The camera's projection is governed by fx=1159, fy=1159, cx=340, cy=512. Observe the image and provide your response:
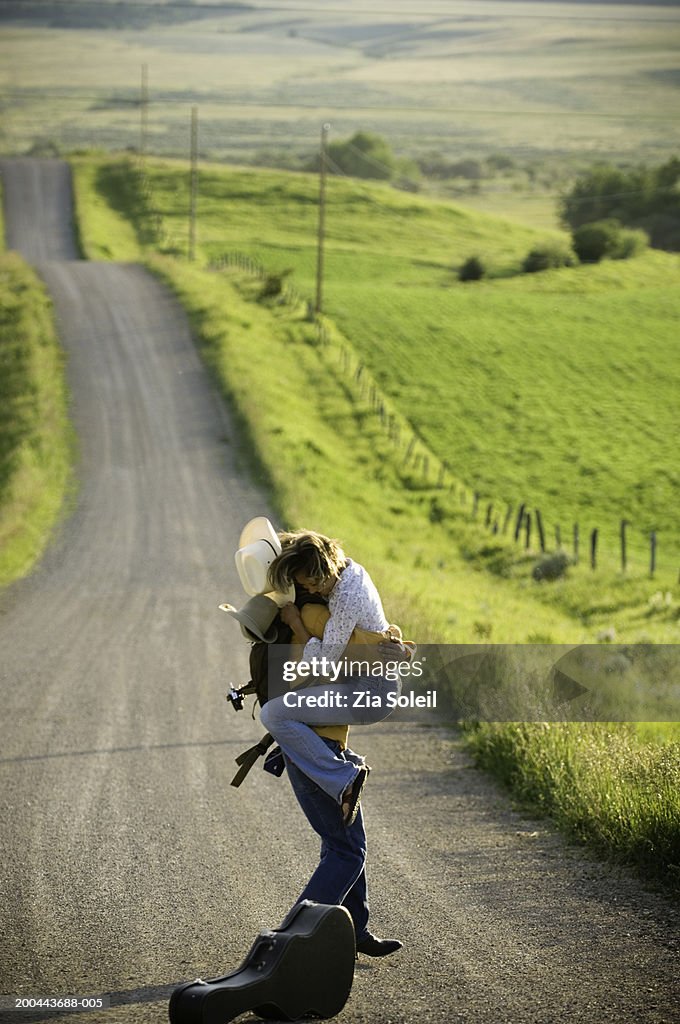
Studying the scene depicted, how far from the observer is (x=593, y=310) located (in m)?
62.8

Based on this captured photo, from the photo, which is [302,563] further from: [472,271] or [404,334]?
[472,271]

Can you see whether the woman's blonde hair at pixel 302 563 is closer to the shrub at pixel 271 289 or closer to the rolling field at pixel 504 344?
the rolling field at pixel 504 344

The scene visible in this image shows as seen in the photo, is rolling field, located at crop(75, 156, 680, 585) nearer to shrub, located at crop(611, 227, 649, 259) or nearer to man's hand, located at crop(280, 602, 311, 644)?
shrub, located at crop(611, 227, 649, 259)

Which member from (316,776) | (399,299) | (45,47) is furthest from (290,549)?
(45,47)

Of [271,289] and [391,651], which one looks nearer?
[391,651]

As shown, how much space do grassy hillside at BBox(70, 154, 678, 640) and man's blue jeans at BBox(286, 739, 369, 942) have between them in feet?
29.7

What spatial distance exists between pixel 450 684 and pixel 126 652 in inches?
191

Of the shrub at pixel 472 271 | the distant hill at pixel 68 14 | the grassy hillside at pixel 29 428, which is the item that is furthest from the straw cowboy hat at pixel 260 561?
the distant hill at pixel 68 14

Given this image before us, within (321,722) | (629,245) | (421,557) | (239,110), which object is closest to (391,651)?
(321,722)

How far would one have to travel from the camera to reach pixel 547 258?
258 ft

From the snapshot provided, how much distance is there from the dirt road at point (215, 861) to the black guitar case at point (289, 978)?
0.24m

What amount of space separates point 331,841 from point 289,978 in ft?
2.30

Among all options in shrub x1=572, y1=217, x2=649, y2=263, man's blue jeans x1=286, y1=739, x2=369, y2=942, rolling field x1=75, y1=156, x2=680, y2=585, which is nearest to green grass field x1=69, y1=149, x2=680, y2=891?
man's blue jeans x1=286, y1=739, x2=369, y2=942

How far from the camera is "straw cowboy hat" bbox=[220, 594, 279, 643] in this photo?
5406mm
